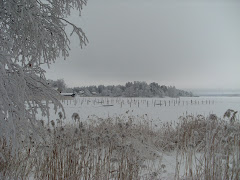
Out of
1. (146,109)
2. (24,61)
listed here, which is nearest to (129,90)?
(146,109)

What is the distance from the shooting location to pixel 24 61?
140 inches

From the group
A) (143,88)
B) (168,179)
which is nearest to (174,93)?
(143,88)

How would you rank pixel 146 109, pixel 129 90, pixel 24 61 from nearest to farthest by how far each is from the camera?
pixel 24 61 < pixel 146 109 < pixel 129 90

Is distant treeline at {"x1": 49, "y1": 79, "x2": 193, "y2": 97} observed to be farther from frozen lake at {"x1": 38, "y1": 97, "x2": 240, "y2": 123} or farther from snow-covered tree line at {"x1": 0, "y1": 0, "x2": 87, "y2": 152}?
snow-covered tree line at {"x1": 0, "y1": 0, "x2": 87, "y2": 152}

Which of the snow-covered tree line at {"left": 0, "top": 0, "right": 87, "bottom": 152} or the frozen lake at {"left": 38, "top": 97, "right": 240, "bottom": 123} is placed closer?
the snow-covered tree line at {"left": 0, "top": 0, "right": 87, "bottom": 152}

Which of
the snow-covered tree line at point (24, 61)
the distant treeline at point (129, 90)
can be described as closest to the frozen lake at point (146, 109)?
the snow-covered tree line at point (24, 61)

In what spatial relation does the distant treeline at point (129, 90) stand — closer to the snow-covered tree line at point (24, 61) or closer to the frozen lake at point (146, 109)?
the frozen lake at point (146, 109)

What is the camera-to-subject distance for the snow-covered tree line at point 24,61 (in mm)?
1938

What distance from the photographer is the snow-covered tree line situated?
1.94m

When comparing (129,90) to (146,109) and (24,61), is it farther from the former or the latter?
(24,61)

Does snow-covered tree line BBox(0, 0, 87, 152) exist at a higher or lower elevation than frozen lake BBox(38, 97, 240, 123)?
higher

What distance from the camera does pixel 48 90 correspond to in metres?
2.67

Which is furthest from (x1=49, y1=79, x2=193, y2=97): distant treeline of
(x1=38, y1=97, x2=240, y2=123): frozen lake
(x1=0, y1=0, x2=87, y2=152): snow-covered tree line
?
(x1=0, y1=0, x2=87, y2=152): snow-covered tree line

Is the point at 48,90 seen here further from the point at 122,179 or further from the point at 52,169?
the point at 122,179
